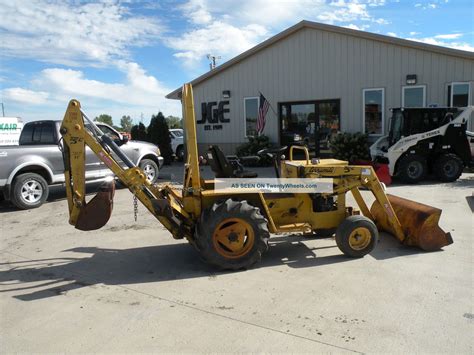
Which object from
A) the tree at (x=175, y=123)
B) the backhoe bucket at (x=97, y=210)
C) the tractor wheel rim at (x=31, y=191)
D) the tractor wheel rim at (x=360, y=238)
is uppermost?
the tree at (x=175, y=123)

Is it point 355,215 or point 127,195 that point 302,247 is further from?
point 127,195

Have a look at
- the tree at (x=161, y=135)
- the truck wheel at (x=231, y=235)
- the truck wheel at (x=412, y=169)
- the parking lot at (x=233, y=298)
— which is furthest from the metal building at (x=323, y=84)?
the truck wheel at (x=231, y=235)

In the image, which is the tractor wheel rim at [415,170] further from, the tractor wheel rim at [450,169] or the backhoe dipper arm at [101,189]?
the backhoe dipper arm at [101,189]

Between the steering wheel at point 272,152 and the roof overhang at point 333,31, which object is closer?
the steering wheel at point 272,152

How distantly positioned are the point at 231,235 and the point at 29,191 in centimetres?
627

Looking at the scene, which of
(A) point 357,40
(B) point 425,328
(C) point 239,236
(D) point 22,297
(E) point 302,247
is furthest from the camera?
(A) point 357,40

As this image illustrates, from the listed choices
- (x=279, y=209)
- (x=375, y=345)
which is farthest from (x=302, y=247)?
(x=375, y=345)

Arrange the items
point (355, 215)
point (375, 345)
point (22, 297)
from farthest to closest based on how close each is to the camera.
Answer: point (355, 215), point (22, 297), point (375, 345)

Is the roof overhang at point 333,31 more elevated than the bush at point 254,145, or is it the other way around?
the roof overhang at point 333,31

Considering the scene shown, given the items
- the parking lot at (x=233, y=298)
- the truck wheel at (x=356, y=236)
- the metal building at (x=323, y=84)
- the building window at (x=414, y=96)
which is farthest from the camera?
the building window at (x=414, y=96)

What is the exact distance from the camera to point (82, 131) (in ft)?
15.7

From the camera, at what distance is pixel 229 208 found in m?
4.68

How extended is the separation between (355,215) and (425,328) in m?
2.07

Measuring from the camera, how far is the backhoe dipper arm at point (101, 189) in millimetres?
4777
